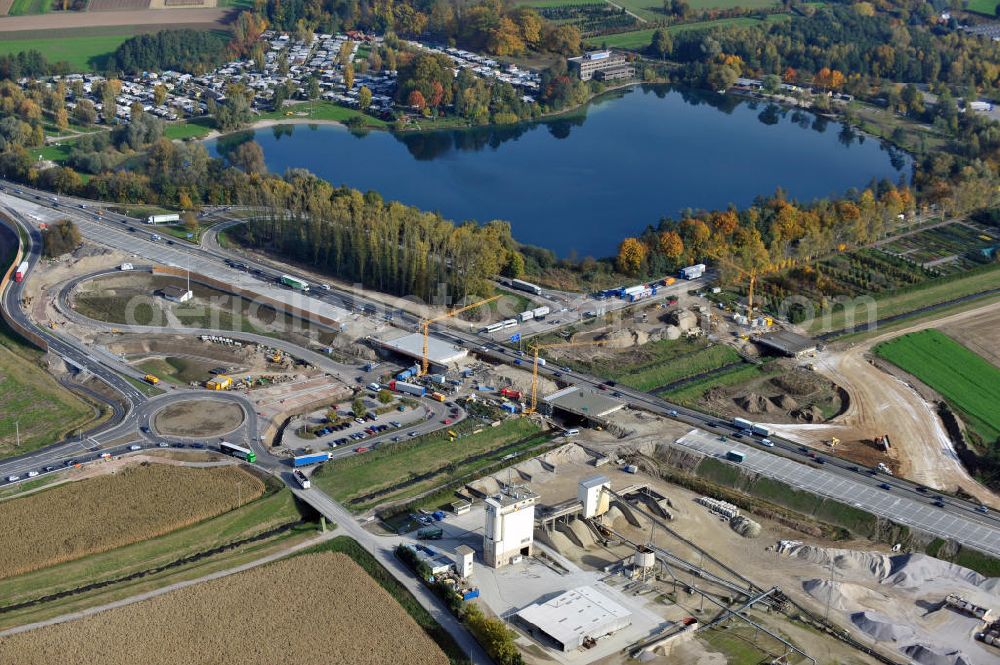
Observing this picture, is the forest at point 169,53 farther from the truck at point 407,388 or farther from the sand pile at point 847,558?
the sand pile at point 847,558

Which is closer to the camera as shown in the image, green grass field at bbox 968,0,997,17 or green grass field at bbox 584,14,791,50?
green grass field at bbox 584,14,791,50

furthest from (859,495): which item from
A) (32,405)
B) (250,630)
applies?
(32,405)

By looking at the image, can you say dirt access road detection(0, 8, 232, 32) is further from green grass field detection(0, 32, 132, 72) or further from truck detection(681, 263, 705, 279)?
truck detection(681, 263, 705, 279)

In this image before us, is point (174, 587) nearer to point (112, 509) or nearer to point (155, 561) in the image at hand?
point (155, 561)

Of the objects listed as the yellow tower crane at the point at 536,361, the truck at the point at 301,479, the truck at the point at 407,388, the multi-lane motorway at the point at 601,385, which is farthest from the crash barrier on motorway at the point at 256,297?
the truck at the point at 301,479

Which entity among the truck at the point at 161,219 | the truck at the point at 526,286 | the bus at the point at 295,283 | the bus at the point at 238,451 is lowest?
the bus at the point at 238,451

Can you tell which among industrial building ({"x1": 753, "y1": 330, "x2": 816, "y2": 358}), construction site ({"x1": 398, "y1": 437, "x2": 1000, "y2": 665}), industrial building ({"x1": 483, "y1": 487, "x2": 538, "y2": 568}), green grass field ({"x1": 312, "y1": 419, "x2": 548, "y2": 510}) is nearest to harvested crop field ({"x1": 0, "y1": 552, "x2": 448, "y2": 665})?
construction site ({"x1": 398, "y1": 437, "x2": 1000, "y2": 665})
